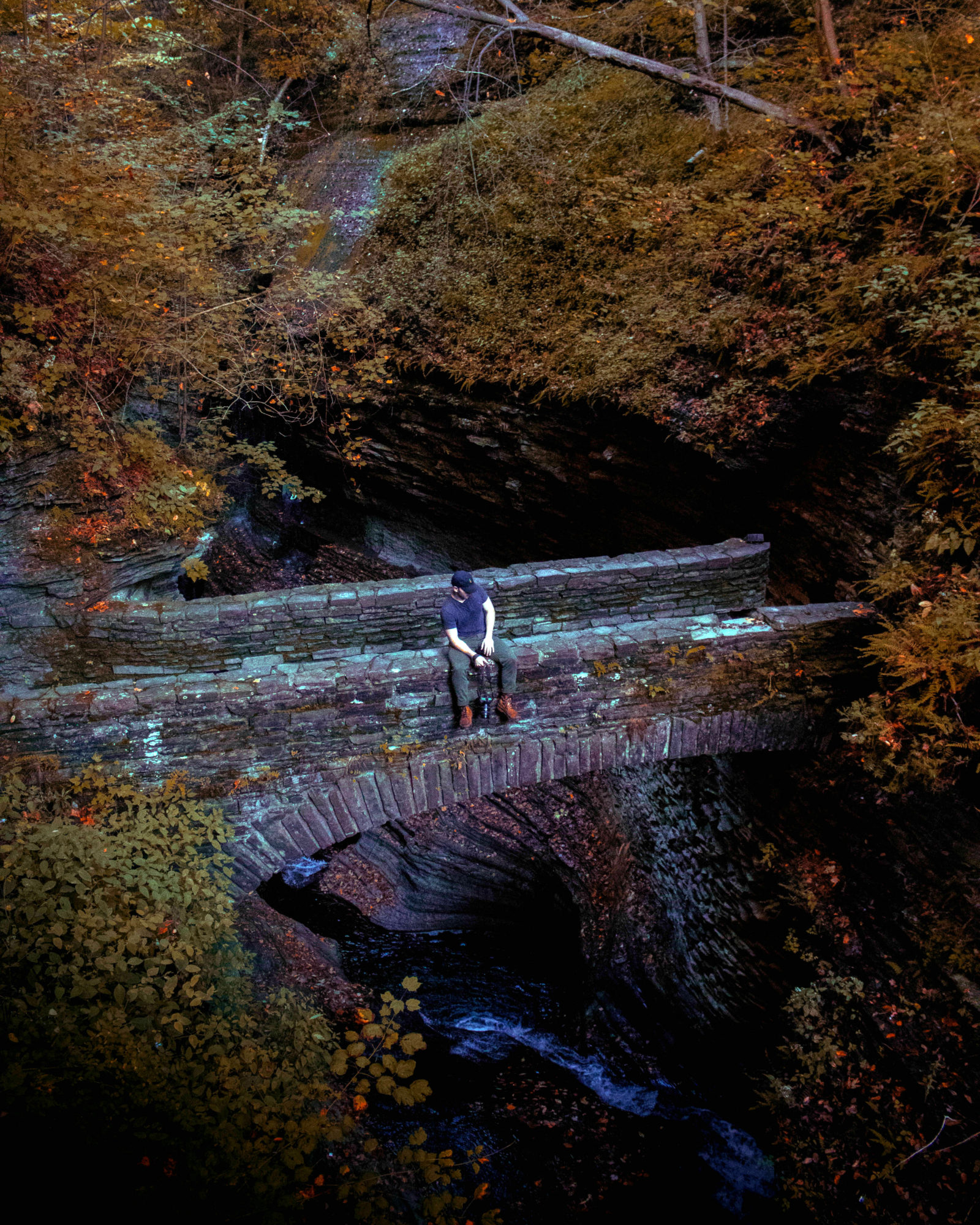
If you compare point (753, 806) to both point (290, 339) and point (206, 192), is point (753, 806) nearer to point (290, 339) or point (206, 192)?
point (290, 339)

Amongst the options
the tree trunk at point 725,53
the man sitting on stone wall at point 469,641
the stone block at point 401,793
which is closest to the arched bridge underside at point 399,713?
the stone block at point 401,793

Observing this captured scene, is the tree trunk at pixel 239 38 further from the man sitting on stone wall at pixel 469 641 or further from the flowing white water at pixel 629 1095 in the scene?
the flowing white water at pixel 629 1095

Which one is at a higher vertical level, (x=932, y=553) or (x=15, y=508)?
(x=15, y=508)

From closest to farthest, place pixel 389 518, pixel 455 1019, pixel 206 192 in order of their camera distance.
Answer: pixel 455 1019
pixel 206 192
pixel 389 518

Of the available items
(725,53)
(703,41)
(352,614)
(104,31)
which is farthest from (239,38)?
(352,614)

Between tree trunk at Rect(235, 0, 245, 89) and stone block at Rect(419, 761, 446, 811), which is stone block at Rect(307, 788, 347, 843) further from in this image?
tree trunk at Rect(235, 0, 245, 89)

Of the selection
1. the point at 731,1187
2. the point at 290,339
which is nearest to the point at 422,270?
the point at 290,339
